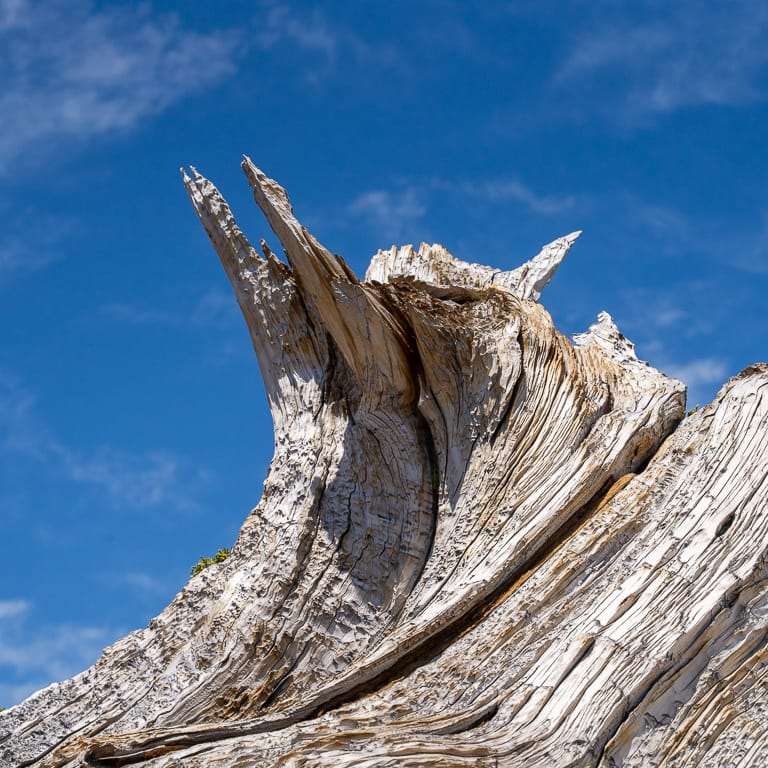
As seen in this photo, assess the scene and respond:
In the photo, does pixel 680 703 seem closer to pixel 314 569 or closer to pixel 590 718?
pixel 590 718

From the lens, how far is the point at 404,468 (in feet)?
31.8

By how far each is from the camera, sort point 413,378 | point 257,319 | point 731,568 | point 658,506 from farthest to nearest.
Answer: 1. point 257,319
2. point 413,378
3. point 658,506
4. point 731,568

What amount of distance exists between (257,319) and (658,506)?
4.12 metres

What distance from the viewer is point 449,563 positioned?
893 cm

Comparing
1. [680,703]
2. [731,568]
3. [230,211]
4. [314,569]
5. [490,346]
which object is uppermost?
[230,211]

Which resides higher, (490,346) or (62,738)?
(490,346)

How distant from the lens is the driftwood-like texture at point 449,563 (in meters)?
7.53

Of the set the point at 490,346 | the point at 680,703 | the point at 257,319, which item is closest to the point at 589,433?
the point at 490,346

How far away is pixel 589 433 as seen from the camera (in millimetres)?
9391

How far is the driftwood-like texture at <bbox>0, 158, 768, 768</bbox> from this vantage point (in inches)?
296

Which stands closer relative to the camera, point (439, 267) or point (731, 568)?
point (731, 568)

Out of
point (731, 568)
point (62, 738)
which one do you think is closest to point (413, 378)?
point (731, 568)

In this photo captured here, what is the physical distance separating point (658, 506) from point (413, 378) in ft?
8.31

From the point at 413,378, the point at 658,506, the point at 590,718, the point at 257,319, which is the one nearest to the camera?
the point at 590,718
